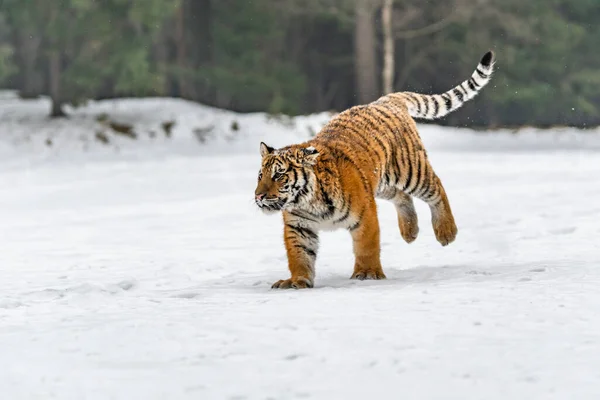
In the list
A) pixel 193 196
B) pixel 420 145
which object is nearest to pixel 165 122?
pixel 193 196

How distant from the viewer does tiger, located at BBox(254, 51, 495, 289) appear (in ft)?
20.1

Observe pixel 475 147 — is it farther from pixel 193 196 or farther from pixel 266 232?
pixel 266 232

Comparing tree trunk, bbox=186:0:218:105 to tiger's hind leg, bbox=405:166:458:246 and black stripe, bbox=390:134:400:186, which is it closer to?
tiger's hind leg, bbox=405:166:458:246

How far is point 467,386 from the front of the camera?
383cm

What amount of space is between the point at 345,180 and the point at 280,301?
1.12 meters

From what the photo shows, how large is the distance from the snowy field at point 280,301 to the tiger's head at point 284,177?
0.56 metres

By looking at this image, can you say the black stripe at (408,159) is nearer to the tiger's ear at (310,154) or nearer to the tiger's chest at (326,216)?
the tiger's chest at (326,216)

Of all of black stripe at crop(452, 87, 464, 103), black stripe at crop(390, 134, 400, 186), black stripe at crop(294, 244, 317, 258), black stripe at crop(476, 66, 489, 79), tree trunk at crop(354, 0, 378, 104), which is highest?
tree trunk at crop(354, 0, 378, 104)

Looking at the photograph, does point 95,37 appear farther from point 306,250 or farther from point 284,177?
point 284,177

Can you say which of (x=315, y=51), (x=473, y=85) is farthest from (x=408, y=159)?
(x=315, y=51)

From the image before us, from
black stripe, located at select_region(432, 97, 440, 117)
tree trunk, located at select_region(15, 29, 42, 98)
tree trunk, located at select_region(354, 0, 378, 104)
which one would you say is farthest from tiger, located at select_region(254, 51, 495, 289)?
tree trunk, located at select_region(15, 29, 42, 98)

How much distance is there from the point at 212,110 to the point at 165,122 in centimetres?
143

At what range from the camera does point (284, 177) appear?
20.0 feet

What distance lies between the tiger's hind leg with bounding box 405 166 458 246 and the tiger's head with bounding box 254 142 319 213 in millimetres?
1826
